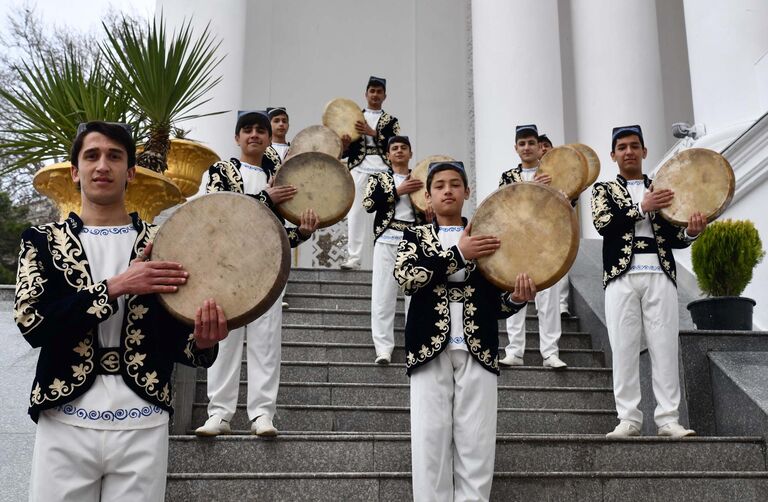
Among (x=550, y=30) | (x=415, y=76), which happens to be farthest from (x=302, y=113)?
(x=550, y=30)

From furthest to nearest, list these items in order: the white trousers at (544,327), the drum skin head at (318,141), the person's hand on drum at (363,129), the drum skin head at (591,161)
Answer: the person's hand on drum at (363,129) < the drum skin head at (318,141) < the drum skin head at (591,161) < the white trousers at (544,327)

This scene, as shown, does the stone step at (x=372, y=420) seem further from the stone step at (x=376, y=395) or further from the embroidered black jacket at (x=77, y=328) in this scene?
the embroidered black jacket at (x=77, y=328)

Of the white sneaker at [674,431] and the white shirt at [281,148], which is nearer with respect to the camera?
the white sneaker at [674,431]

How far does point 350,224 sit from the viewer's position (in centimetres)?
1010

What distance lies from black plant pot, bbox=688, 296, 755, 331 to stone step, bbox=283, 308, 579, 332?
1.85 m

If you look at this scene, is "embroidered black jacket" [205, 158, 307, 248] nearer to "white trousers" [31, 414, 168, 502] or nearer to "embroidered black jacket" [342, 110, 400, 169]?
"white trousers" [31, 414, 168, 502]

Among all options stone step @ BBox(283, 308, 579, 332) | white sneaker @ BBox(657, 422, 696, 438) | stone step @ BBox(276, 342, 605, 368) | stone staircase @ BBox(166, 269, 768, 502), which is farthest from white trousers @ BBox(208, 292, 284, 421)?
white sneaker @ BBox(657, 422, 696, 438)

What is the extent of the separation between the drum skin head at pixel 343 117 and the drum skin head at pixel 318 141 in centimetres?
58

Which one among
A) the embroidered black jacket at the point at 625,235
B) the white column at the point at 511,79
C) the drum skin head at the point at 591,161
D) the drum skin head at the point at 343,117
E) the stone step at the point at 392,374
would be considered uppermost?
the white column at the point at 511,79

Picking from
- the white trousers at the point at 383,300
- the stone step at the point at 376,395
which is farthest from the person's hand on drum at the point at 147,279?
the white trousers at the point at 383,300

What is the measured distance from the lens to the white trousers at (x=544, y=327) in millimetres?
7633

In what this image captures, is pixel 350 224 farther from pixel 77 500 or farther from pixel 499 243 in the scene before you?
pixel 77 500

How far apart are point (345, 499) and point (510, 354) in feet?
10.3

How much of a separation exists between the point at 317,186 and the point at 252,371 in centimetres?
131
